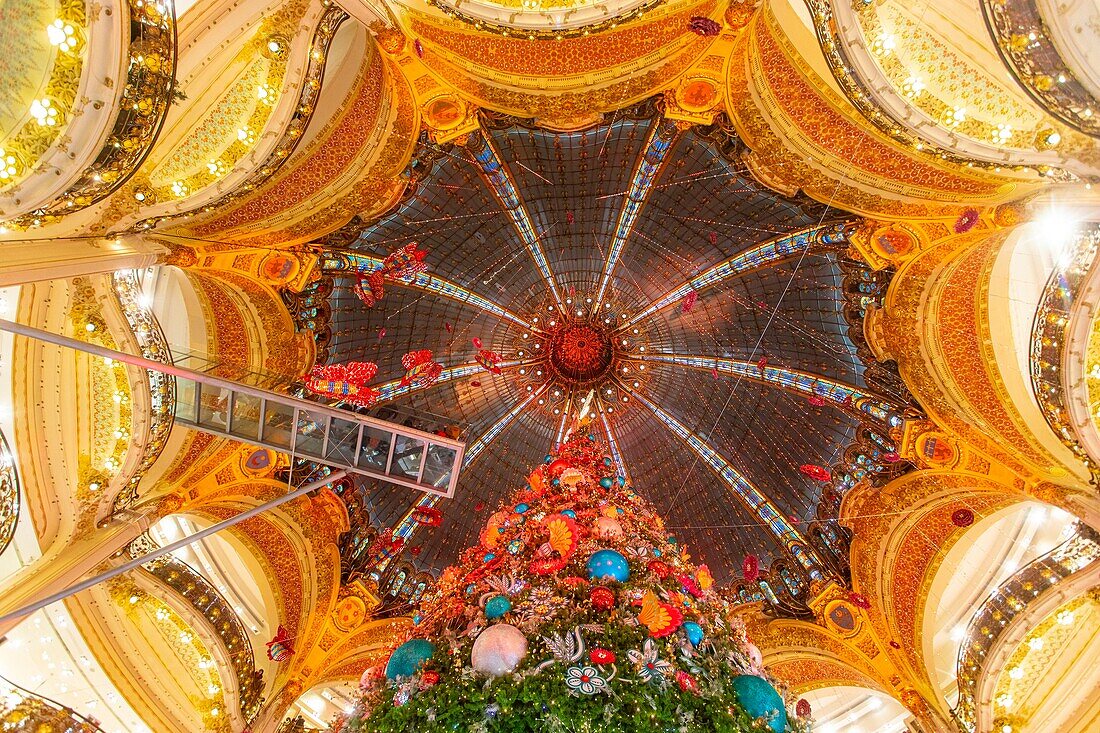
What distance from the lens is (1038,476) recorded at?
932 cm

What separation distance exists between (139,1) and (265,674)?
13.1 metres

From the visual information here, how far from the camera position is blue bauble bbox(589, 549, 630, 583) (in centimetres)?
541

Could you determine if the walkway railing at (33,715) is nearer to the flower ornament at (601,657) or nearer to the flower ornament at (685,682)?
the flower ornament at (601,657)

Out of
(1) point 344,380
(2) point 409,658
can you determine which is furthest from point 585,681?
(1) point 344,380

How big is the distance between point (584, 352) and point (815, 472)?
23.7 feet

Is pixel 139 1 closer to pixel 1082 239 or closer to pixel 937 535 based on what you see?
pixel 1082 239

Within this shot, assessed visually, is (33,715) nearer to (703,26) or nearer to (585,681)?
(585,681)

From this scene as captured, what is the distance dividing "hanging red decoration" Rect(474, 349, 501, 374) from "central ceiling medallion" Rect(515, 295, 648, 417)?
0.69 m

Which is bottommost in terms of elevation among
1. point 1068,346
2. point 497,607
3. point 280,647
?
point 497,607

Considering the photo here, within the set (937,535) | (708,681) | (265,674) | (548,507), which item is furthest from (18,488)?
(937,535)

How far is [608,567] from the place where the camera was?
5441 mm

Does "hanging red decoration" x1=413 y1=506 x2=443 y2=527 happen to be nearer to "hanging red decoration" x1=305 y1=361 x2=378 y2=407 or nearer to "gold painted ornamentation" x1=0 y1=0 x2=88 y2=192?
"hanging red decoration" x1=305 y1=361 x2=378 y2=407

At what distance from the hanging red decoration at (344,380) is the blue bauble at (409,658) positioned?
307 inches

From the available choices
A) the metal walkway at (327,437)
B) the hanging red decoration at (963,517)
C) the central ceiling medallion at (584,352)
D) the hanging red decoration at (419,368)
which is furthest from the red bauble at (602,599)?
the hanging red decoration at (419,368)
